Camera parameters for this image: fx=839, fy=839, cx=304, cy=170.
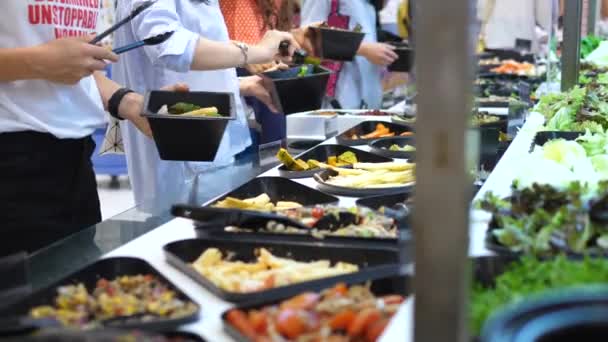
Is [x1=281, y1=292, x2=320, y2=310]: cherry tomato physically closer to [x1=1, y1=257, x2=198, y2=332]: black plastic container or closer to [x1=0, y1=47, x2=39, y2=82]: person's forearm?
[x1=1, y1=257, x2=198, y2=332]: black plastic container

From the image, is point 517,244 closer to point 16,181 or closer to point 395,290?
point 395,290

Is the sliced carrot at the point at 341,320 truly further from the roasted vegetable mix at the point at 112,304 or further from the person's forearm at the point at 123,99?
the person's forearm at the point at 123,99

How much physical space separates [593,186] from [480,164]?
56 centimetres

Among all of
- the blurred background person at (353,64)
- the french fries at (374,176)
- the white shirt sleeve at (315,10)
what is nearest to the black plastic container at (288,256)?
the french fries at (374,176)

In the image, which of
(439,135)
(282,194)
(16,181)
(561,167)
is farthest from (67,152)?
(439,135)

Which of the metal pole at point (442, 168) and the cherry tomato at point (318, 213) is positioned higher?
the metal pole at point (442, 168)

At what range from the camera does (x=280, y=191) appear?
96.3 inches

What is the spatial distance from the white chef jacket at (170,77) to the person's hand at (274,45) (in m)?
0.16

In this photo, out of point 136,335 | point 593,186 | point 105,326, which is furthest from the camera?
point 593,186

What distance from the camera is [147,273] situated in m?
1.66

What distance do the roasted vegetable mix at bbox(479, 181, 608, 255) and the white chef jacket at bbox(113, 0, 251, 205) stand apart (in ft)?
4.71

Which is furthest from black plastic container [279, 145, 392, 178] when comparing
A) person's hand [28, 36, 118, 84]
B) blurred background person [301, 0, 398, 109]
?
blurred background person [301, 0, 398, 109]

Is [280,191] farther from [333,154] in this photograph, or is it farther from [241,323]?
[241,323]

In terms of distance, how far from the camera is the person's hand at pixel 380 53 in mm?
4750
